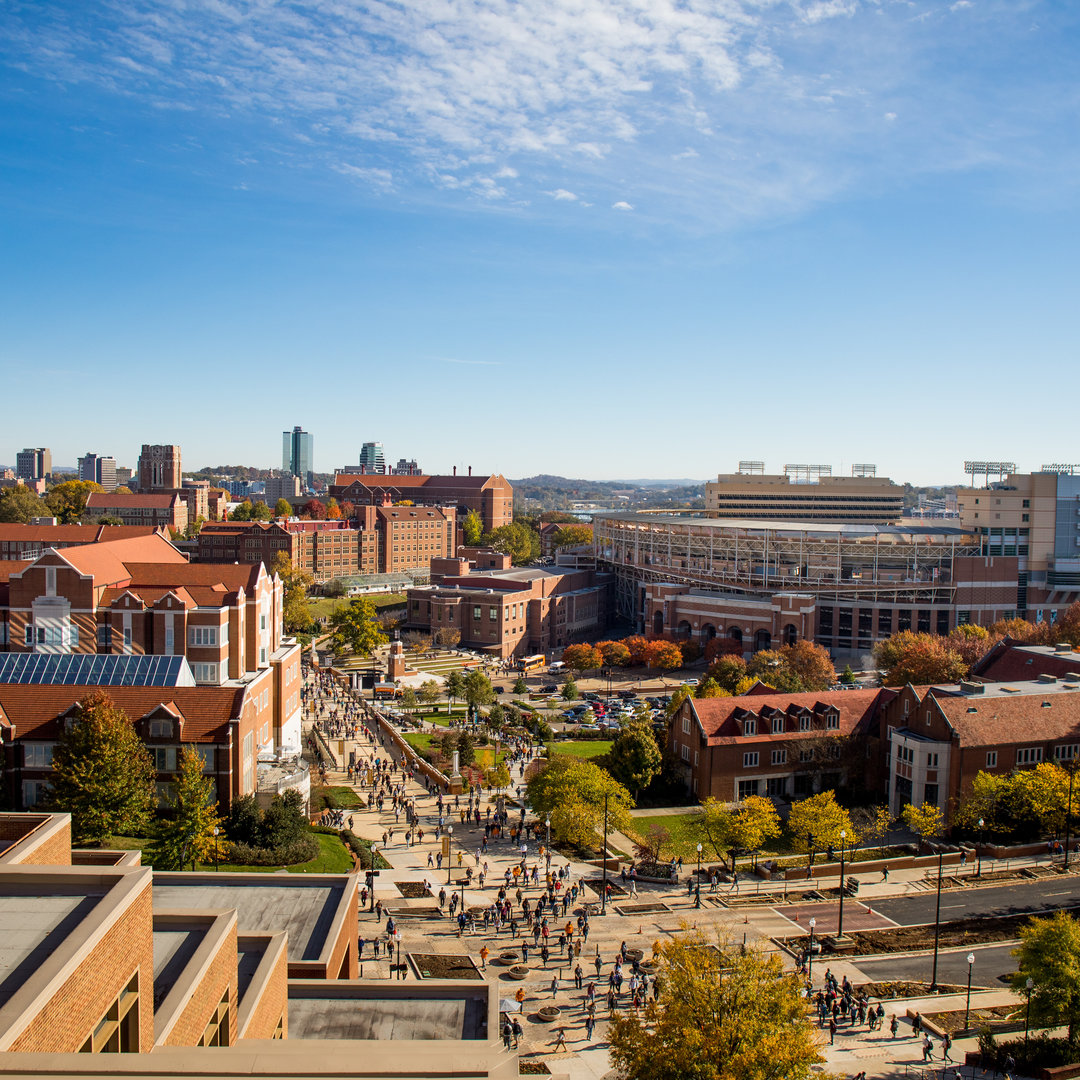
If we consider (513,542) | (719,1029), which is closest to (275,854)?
(719,1029)

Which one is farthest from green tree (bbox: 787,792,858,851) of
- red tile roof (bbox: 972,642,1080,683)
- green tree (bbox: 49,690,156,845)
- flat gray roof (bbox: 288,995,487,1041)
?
green tree (bbox: 49,690,156,845)

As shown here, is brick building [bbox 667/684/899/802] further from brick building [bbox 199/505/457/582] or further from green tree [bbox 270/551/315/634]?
brick building [bbox 199/505/457/582]

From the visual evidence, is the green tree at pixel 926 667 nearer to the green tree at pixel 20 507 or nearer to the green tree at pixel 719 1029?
the green tree at pixel 719 1029

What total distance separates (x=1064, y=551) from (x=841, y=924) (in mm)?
86303

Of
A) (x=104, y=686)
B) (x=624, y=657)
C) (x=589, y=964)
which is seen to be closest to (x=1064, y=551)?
(x=624, y=657)

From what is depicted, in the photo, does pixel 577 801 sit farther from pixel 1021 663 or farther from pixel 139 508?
pixel 139 508

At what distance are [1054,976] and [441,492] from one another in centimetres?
16978

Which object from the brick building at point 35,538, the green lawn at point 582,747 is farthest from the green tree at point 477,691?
the brick building at point 35,538

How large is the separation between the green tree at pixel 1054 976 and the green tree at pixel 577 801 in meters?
19.6

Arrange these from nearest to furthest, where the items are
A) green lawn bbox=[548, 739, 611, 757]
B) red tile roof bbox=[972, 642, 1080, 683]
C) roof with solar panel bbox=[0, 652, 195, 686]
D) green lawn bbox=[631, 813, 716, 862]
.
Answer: green lawn bbox=[631, 813, 716, 862] < roof with solar panel bbox=[0, 652, 195, 686] < red tile roof bbox=[972, 642, 1080, 683] < green lawn bbox=[548, 739, 611, 757]

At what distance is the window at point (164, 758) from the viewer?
146ft

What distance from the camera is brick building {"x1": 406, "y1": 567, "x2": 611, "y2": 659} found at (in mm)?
107500

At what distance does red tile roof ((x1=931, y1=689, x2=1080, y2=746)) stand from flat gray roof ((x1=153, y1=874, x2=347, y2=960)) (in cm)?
3516

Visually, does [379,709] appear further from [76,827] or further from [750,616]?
[750,616]
